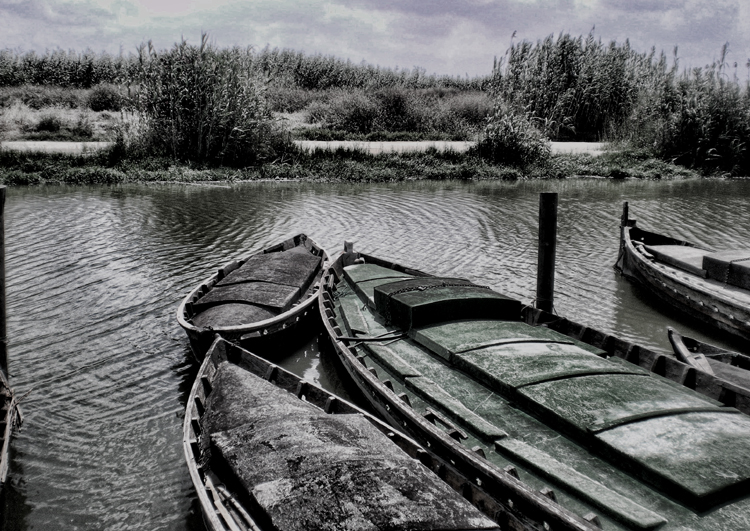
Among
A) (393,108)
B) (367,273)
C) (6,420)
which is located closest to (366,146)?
(393,108)

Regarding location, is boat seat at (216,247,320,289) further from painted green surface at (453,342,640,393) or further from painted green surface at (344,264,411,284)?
painted green surface at (453,342,640,393)

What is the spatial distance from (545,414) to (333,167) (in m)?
26.5

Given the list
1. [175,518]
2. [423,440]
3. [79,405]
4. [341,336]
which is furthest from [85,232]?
[423,440]

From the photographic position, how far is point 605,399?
606 cm

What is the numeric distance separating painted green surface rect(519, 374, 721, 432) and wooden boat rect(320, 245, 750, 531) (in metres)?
0.02

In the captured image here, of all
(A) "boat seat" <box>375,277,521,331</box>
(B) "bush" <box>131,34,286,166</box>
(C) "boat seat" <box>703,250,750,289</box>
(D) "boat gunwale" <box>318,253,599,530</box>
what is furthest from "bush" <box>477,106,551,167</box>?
(D) "boat gunwale" <box>318,253,599,530</box>

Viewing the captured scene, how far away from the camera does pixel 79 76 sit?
4309cm

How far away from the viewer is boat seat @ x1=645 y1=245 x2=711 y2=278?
12.5m

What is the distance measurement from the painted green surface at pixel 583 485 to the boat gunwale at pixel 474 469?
0.45 metres

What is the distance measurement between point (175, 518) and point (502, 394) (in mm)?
3906

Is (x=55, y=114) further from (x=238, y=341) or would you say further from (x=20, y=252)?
(x=238, y=341)

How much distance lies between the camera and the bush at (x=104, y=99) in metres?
37.8

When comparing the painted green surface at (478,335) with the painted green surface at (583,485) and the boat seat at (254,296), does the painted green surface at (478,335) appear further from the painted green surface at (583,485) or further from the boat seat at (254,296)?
the boat seat at (254,296)

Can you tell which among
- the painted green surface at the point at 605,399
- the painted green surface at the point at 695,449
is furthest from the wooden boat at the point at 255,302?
the painted green surface at the point at 695,449
